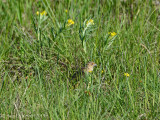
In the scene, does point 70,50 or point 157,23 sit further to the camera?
point 157,23

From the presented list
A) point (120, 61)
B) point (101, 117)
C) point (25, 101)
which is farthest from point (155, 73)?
point (25, 101)

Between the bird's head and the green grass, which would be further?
the bird's head

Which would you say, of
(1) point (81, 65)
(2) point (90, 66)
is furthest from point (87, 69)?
(1) point (81, 65)

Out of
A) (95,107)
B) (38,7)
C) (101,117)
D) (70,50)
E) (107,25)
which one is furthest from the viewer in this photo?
(38,7)

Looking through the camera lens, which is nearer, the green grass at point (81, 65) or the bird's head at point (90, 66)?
the green grass at point (81, 65)

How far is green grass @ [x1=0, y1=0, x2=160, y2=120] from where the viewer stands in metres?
2.31

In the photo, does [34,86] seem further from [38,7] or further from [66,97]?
[38,7]

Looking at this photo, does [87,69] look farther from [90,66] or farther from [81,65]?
[81,65]

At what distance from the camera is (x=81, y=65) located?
306 cm

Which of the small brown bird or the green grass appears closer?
the green grass

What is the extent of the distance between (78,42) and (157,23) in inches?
43.6

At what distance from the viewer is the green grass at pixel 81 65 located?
7.57 feet

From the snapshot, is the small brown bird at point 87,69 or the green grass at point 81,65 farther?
the small brown bird at point 87,69

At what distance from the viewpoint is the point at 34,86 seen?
2.60 m
